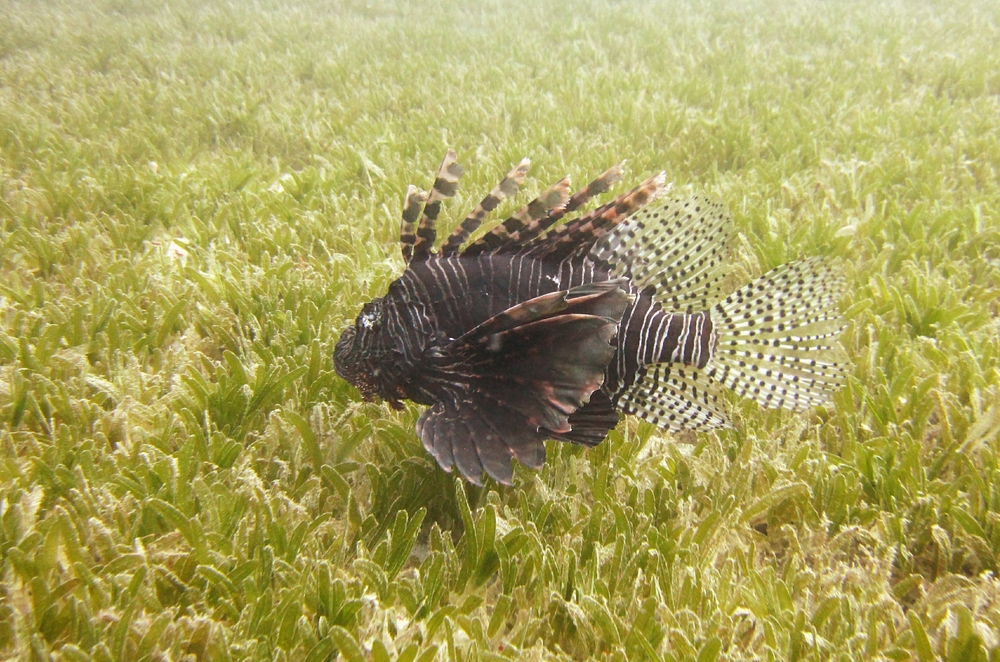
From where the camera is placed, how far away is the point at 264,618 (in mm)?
1699

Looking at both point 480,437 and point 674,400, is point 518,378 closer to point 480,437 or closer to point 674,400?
point 480,437

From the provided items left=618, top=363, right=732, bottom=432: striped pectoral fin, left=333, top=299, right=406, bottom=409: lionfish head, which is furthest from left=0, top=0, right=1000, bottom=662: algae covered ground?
left=333, top=299, right=406, bottom=409: lionfish head

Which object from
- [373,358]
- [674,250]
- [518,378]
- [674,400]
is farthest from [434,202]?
[674,400]

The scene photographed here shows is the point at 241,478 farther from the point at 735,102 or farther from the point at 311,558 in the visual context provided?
the point at 735,102

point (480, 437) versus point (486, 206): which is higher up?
point (486, 206)

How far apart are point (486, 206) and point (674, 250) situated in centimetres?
78

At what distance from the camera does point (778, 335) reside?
2328 millimetres

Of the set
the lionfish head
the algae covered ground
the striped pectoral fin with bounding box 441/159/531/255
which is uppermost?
the striped pectoral fin with bounding box 441/159/531/255

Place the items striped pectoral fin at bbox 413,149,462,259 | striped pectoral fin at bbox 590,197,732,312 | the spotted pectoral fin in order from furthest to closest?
1. striped pectoral fin at bbox 590,197,732,312
2. striped pectoral fin at bbox 413,149,462,259
3. the spotted pectoral fin

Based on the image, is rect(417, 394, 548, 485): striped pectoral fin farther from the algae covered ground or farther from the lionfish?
the algae covered ground

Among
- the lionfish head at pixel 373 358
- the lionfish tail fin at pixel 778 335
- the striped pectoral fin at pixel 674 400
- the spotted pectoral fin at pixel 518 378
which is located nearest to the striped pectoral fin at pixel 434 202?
the lionfish head at pixel 373 358

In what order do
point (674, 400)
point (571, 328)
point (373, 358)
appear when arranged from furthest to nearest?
point (674, 400), point (373, 358), point (571, 328)

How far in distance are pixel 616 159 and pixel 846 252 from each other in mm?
2417

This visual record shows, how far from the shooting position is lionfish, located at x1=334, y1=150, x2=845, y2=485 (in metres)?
1.78
